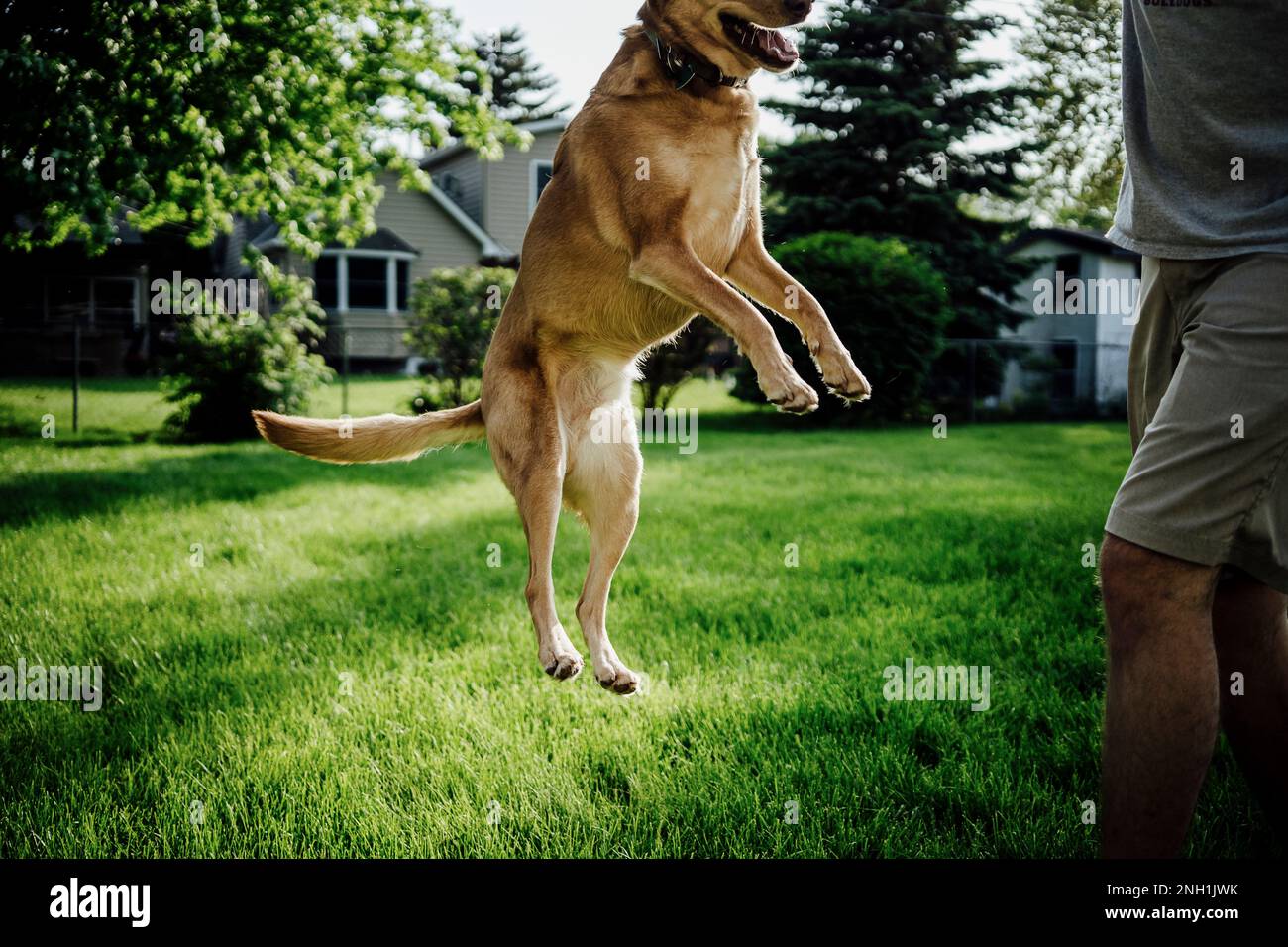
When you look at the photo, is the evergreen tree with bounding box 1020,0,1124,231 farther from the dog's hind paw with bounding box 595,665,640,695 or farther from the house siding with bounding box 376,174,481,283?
the house siding with bounding box 376,174,481,283

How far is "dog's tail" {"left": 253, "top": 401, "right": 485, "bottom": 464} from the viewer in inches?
77.5

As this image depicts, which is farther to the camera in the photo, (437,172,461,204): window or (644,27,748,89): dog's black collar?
(437,172,461,204): window

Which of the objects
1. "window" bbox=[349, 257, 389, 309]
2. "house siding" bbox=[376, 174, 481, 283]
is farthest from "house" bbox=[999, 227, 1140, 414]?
"window" bbox=[349, 257, 389, 309]

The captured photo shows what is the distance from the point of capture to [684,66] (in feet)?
5.67

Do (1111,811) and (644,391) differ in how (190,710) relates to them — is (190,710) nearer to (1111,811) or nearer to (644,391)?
(1111,811)

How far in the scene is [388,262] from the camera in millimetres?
24062

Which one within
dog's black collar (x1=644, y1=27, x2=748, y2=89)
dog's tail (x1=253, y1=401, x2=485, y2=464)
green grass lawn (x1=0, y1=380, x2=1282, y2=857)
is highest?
dog's black collar (x1=644, y1=27, x2=748, y2=89)

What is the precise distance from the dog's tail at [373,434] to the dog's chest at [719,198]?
0.64m

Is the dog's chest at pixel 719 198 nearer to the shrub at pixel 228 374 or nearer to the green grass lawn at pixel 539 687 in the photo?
the green grass lawn at pixel 539 687

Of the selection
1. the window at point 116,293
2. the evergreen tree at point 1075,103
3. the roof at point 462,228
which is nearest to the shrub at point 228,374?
the evergreen tree at point 1075,103

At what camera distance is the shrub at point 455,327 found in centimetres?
1274

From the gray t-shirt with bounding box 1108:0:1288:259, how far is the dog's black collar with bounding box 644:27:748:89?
0.86 meters

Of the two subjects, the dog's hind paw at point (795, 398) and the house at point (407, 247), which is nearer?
the dog's hind paw at point (795, 398)

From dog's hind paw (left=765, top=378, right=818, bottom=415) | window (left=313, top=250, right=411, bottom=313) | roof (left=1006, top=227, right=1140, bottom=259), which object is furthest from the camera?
window (left=313, top=250, right=411, bottom=313)
